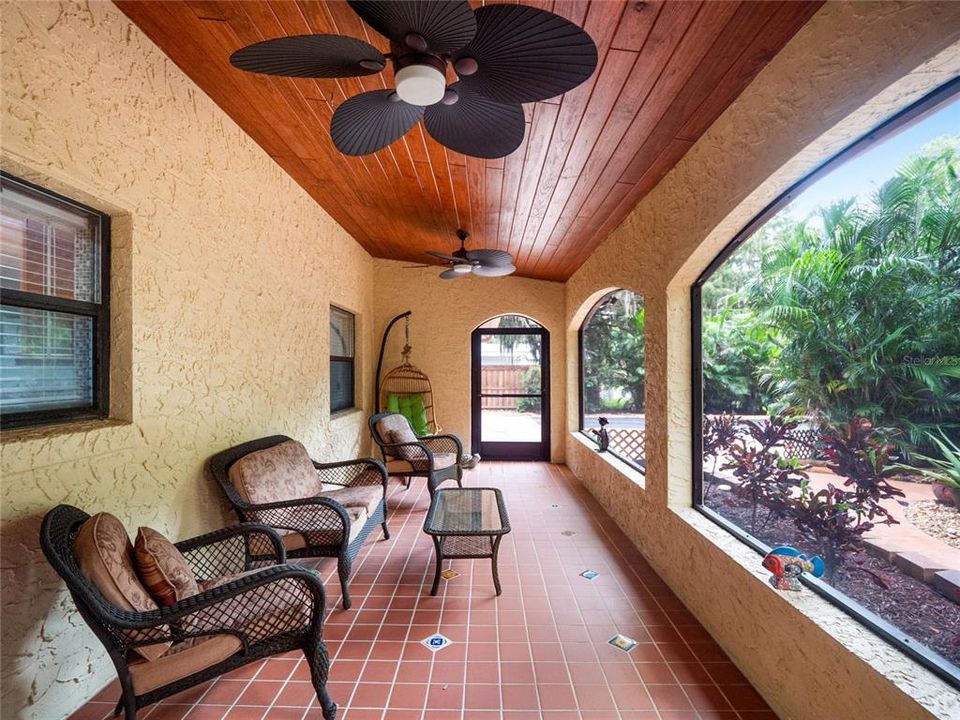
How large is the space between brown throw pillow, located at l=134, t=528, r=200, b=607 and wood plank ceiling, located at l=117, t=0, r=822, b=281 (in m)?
2.03

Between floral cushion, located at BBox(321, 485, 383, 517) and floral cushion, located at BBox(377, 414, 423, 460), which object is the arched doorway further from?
floral cushion, located at BBox(321, 485, 383, 517)

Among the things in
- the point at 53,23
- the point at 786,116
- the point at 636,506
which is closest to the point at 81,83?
the point at 53,23

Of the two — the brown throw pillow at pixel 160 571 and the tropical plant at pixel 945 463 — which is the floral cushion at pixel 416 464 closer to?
the brown throw pillow at pixel 160 571

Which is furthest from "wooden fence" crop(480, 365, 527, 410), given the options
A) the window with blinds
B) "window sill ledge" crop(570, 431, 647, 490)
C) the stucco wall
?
the stucco wall

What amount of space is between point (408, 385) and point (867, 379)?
5.05 meters

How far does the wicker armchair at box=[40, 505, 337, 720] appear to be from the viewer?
137 centimetres

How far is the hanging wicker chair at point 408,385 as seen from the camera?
19.1 feet

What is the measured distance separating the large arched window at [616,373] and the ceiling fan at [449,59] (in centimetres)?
277

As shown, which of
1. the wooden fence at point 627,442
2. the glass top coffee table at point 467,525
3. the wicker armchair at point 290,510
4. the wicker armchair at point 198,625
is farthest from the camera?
the wooden fence at point 627,442

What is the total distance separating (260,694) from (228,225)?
7.73 ft

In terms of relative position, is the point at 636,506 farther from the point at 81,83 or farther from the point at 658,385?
the point at 81,83

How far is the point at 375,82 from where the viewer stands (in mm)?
2096

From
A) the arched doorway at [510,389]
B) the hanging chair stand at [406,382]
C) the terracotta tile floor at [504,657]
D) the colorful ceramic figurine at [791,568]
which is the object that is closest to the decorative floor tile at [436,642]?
the terracotta tile floor at [504,657]

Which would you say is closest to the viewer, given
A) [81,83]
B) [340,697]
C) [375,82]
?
[81,83]
